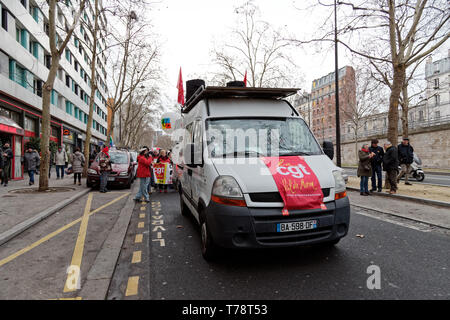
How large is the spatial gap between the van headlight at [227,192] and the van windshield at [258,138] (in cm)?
53

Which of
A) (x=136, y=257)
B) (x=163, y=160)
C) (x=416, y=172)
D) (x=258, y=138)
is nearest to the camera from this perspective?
(x=136, y=257)

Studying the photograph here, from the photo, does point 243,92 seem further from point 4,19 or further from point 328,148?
point 4,19

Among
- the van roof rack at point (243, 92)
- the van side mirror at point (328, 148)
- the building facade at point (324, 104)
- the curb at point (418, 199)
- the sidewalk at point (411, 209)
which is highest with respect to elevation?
the building facade at point (324, 104)

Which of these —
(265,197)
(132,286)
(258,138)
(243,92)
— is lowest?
(132,286)

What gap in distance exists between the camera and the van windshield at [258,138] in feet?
12.6

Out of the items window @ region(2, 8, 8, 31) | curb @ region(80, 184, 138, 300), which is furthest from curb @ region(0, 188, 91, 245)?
window @ region(2, 8, 8, 31)

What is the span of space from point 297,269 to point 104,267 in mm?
2370

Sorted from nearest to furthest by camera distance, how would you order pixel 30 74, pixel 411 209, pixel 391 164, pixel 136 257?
1. pixel 136 257
2. pixel 411 209
3. pixel 391 164
4. pixel 30 74

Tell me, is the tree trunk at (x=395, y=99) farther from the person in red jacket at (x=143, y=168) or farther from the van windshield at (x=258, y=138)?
the person in red jacket at (x=143, y=168)

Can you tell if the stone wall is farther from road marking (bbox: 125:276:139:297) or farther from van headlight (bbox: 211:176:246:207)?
road marking (bbox: 125:276:139:297)

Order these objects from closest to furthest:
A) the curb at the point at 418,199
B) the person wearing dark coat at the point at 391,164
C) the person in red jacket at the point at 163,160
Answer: the curb at the point at 418,199, the person wearing dark coat at the point at 391,164, the person in red jacket at the point at 163,160

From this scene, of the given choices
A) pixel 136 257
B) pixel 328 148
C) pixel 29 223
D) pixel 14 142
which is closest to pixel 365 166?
pixel 328 148

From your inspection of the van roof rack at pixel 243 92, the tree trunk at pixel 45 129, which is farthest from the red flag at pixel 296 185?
the tree trunk at pixel 45 129

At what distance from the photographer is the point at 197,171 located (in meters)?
4.16
